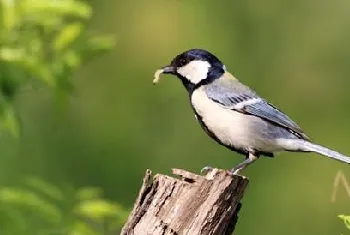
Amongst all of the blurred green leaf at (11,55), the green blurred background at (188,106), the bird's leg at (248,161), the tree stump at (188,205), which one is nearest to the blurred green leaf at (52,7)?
the blurred green leaf at (11,55)

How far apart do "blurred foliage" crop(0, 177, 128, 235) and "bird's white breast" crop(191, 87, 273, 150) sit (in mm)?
556

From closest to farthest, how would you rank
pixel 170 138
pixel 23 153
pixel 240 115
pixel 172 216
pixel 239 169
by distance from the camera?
1. pixel 172 216
2. pixel 239 169
3. pixel 240 115
4. pixel 23 153
5. pixel 170 138

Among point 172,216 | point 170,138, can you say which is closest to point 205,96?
point 172,216

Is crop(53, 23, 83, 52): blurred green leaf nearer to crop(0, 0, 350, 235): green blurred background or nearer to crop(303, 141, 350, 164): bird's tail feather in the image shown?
crop(303, 141, 350, 164): bird's tail feather

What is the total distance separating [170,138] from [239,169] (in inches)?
187

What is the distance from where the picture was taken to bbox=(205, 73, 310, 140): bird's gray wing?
4703 mm

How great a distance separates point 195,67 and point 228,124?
22 cm

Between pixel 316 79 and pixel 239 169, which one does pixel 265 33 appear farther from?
pixel 239 169

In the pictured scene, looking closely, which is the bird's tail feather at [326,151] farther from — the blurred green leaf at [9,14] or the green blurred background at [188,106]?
the green blurred background at [188,106]

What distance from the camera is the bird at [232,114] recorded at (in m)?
4.62

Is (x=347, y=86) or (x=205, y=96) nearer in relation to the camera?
(x=205, y=96)

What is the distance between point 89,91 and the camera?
9117 mm

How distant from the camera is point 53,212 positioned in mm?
4836

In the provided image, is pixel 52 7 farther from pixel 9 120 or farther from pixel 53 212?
pixel 53 212
